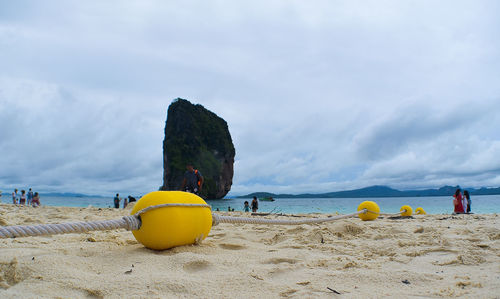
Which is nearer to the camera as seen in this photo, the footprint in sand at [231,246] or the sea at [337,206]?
the footprint in sand at [231,246]

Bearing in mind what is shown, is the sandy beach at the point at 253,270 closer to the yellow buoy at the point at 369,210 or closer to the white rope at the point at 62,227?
the white rope at the point at 62,227

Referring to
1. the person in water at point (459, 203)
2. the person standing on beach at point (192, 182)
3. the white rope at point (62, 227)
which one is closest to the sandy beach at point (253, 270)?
the white rope at point (62, 227)

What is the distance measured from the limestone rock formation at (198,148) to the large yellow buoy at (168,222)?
63.1 metres

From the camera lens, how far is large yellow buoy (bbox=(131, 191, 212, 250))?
2.40 m

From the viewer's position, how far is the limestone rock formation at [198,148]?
67.6m

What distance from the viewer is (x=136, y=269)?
191cm

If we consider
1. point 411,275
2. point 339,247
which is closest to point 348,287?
point 411,275

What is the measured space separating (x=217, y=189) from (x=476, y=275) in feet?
232

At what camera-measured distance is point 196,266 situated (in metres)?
2.04

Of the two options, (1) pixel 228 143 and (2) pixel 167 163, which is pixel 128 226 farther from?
(1) pixel 228 143

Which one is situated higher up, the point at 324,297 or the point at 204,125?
the point at 204,125

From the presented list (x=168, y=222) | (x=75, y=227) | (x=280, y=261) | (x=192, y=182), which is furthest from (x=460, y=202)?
(x=75, y=227)

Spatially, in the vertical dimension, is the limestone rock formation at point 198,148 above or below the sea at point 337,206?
above

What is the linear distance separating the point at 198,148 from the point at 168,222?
69.4 metres
